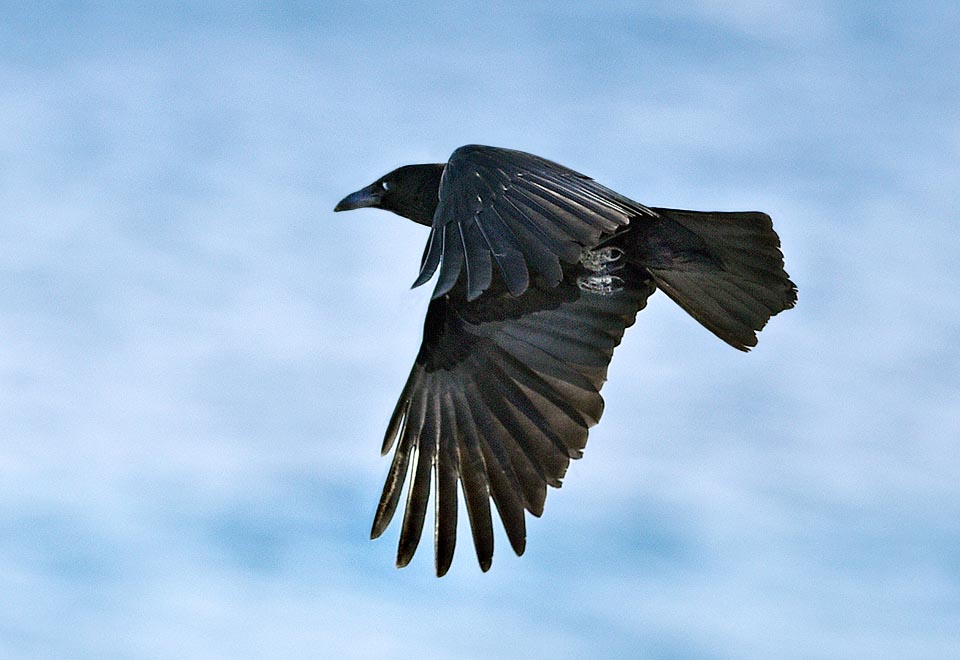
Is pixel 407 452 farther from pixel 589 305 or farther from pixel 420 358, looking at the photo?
pixel 589 305

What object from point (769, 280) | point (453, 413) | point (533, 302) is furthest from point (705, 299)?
point (453, 413)

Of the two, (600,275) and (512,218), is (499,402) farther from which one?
(512,218)

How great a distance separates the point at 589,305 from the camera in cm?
796

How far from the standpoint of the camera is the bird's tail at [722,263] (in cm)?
759

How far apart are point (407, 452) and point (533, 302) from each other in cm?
115

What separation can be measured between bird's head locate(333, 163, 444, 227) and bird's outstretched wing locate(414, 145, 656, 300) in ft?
4.40

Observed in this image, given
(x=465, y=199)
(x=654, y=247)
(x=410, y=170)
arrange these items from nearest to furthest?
(x=465, y=199) < (x=654, y=247) < (x=410, y=170)

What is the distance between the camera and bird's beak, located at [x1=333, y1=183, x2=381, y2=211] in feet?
28.6

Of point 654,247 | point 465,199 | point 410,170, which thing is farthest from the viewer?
point 410,170

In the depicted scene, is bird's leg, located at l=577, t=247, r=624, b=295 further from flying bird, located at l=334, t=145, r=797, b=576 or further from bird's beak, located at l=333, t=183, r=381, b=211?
bird's beak, located at l=333, t=183, r=381, b=211

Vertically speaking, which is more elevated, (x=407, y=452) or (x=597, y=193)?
(x=597, y=193)

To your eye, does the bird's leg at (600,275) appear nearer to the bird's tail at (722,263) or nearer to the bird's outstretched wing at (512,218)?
the bird's tail at (722,263)

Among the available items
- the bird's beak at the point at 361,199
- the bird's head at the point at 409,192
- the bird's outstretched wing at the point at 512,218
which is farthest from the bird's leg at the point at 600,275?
the bird's beak at the point at 361,199

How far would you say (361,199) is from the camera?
346 inches
